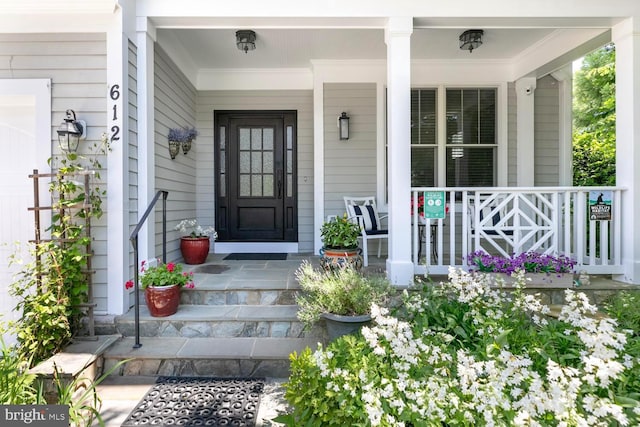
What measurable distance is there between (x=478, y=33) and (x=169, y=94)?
3.52m

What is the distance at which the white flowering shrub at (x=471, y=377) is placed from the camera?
1.27 m

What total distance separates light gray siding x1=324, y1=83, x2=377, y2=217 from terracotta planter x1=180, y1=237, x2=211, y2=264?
168 centimetres

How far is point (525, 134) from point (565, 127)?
23.4 inches

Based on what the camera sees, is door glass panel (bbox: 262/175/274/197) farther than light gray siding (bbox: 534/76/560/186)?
Yes

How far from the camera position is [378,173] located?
4.94m

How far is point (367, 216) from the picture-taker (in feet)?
14.6

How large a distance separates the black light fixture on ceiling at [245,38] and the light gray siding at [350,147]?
4.23 ft

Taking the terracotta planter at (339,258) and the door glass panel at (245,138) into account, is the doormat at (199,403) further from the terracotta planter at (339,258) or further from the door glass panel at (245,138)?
the door glass panel at (245,138)

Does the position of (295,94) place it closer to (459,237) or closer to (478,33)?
(478,33)

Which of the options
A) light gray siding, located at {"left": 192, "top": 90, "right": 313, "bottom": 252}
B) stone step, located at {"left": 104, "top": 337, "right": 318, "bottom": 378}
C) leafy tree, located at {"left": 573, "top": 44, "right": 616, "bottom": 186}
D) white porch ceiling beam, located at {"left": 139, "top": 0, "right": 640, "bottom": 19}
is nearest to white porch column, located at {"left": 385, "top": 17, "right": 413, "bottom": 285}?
white porch ceiling beam, located at {"left": 139, "top": 0, "right": 640, "bottom": 19}

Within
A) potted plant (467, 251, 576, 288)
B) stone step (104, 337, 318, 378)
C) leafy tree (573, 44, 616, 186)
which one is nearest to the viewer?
stone step (104, 337, 318, 378)

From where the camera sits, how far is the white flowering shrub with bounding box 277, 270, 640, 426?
1270 mm

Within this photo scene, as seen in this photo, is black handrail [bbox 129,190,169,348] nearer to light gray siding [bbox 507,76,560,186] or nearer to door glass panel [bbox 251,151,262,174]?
door glass panel [bbox 251,151,262,174]

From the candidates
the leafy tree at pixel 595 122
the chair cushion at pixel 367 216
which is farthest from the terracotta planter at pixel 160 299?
the leafy tree at pixel 595 122
